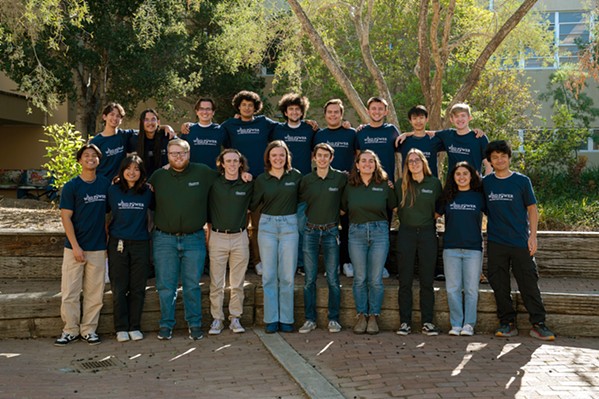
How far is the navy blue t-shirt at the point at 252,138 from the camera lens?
25.6 feet

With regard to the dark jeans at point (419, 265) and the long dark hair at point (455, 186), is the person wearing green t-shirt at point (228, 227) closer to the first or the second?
the dark jeans at point (419, 265)

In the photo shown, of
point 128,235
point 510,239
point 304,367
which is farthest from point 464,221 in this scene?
point 128,235

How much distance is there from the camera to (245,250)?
23.2 ft

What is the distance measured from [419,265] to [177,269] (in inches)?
101

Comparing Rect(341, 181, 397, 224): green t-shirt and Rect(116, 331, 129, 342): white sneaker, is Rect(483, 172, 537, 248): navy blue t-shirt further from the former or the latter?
Rect(116, 331, 129, 342): white sneaker

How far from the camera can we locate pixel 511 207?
6.91 meters

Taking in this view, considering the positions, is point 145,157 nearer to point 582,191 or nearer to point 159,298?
point 159,298

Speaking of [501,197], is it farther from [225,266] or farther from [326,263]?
[225,266]

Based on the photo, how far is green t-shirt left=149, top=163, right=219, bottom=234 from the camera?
6840mm

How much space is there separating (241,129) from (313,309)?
2257 millimetres

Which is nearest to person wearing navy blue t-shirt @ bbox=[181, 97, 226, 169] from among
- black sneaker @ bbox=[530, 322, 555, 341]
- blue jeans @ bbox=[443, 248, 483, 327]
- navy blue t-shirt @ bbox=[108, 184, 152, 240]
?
navy blue t-shirt @ bbox=[108, 184, 152, 240]

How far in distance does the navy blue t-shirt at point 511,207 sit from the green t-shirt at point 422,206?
59 centimetres

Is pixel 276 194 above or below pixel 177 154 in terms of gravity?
below

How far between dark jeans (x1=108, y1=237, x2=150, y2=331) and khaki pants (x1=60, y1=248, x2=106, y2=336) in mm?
131
